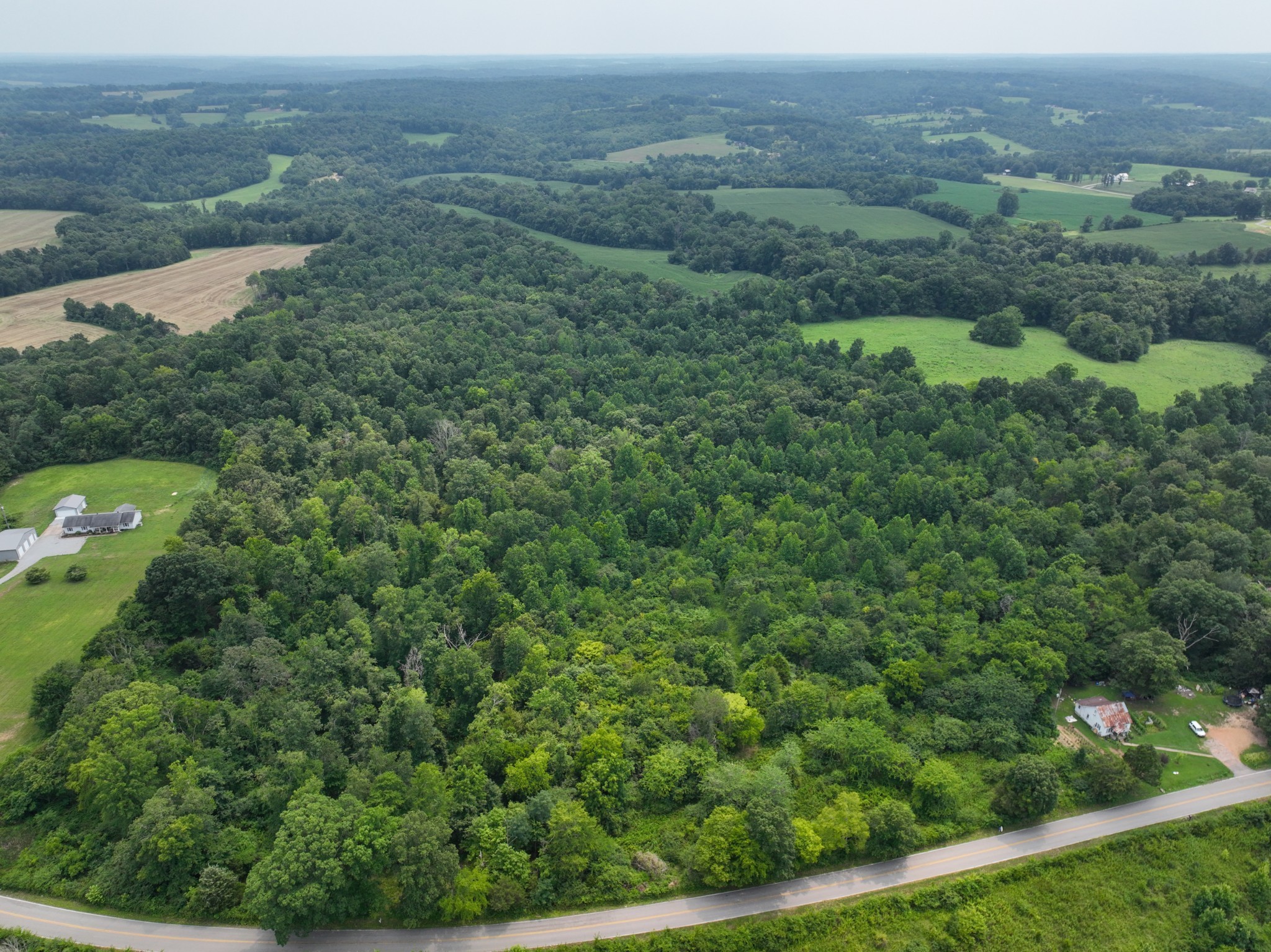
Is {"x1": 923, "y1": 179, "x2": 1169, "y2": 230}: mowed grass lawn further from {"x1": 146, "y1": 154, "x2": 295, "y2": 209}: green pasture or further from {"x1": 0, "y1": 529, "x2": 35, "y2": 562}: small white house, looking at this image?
{"x1": 0, "y1": 529, "x2": 35, "y2": 562}: small white house

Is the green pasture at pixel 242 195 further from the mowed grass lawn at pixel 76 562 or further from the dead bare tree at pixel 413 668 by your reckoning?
the dead bare tree at pixel 413 668

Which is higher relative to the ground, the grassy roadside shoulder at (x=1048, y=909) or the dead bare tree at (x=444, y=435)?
the dead bare tree at (x=444, y=435)

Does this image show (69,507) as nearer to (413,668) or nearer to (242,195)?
(413,668)

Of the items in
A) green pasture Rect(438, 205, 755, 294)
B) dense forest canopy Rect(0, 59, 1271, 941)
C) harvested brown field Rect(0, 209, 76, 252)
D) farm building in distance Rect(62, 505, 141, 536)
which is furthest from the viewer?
harvested brown field Rect(0, 209, 76, 252)

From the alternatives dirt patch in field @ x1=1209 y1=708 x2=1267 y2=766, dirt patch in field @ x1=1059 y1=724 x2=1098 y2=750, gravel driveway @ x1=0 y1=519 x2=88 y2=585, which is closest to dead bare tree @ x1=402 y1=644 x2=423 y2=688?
gravel driveway @ x1=0 y1=519 x2=88 y2=585

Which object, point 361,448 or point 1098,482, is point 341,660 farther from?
point 1098,482

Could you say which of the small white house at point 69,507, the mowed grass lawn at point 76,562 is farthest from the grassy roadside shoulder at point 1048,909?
the small white house at point 69,507
